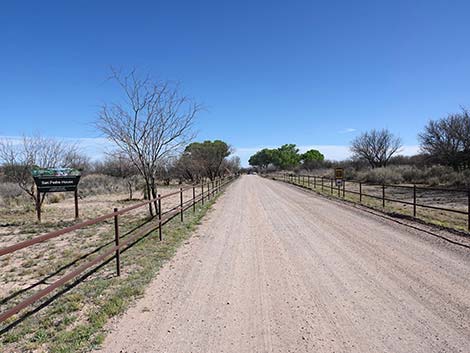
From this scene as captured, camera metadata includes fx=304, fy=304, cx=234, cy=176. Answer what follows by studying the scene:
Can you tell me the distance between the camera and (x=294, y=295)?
4.12m

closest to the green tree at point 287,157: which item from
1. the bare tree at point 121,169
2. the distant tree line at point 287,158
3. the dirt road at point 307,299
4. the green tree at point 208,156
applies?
the distant tree line at point 287,158

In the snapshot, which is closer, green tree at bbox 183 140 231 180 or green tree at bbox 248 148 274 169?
green tree at bbox 183 140 231 180

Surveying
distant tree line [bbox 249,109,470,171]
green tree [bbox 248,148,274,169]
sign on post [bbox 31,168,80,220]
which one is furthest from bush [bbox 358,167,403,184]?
green tree [bbox 248,148,274,169]

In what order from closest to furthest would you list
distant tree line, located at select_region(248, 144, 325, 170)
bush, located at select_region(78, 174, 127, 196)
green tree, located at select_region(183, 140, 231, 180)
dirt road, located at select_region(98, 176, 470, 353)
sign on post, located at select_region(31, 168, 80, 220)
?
dirt road, located at select_region(98, 176, 470, 353) → sign on post, located at select_region(31, 168, 80, 220) → bush, located at select_region(78, 174, 127, 196) → green tree, located at select_region(183, 140, 231, 180) → distant tree line, located at select_region(248, 144, 325, 170)

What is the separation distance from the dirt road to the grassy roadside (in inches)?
8.5

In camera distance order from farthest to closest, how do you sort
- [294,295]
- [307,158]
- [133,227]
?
[307,158] → [133,227] → [294,295]

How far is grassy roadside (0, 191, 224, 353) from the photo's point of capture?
3.01 m

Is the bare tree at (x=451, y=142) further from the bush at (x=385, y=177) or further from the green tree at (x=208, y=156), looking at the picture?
the green tree at (x=208, y=156)

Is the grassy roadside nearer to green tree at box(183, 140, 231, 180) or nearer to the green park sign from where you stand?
the green park sign

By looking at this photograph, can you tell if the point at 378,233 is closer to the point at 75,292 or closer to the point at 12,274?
the point at 75,292

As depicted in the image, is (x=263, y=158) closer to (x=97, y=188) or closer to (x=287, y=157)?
(x=287, y=157)

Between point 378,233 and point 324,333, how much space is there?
18.5 feet

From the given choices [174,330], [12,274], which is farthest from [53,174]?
[174,330]

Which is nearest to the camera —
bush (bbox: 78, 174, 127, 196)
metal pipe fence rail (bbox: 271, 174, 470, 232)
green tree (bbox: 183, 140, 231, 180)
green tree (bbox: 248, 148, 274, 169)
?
metal pipe fence rail (bbox: 271, 174, 470, 232)
